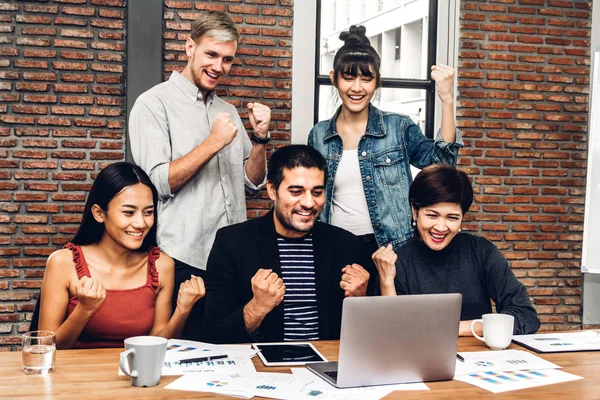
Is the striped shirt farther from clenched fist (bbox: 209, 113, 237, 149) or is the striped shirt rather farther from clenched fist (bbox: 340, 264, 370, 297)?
clenched fist (bbox: 209, 113, 237, 149)

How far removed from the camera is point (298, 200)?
223cm

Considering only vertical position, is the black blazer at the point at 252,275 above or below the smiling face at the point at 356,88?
below

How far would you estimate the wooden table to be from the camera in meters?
1.39

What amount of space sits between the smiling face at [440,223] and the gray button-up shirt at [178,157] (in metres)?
0.88

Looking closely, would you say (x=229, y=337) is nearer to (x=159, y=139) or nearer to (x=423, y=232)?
(x=423, y=232)

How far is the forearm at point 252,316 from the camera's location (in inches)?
77.1

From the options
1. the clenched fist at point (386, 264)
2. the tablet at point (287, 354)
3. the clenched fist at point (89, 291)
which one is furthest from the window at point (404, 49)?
the clenched fist at point (89, 291)

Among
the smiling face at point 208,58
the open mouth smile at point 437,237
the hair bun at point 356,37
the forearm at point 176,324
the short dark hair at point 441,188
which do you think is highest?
the hair bun at point 356,37

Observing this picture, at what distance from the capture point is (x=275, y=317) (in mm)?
2115

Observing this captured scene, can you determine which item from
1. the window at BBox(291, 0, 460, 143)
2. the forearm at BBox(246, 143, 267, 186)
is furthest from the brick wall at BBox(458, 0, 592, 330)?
the forearm at BBox(246, 143, 267, 186)

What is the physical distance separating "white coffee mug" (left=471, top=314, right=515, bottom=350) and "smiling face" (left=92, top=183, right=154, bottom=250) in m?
1.15

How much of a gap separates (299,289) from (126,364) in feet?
2.87

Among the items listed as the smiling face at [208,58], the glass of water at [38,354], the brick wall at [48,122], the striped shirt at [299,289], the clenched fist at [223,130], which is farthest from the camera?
the brick wall at [48,122]

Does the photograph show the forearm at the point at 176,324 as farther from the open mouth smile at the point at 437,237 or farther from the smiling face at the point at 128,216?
the open mouth smile at the point at 437,237
